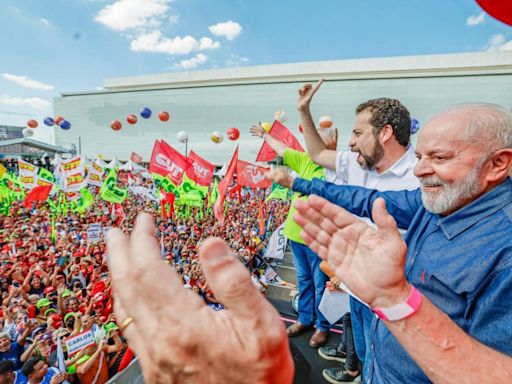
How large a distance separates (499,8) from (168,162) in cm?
801

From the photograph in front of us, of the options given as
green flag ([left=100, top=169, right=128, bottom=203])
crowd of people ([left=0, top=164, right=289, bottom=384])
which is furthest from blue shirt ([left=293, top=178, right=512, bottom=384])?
green flag ([left=100, top=169, right=128, bottom=203])

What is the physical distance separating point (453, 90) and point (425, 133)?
105 ft

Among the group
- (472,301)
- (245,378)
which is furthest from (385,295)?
(245,378)

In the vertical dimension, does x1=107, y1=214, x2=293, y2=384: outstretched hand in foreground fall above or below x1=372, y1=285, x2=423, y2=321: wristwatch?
above

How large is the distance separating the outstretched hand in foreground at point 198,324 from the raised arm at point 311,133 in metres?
2.19

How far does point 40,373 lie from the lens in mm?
3086

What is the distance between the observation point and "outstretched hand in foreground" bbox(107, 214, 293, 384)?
1.65 feet

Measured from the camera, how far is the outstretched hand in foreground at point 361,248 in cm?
79

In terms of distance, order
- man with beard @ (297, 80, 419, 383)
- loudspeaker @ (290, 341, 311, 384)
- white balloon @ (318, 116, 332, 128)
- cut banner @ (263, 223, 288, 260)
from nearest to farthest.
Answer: man with beard @ (297, 80, 419, 383)
loudspeaker @ (290, 341, 311, 384)
cut banner @ (263, 223, 288, 260)
white balloon @ (318, 116, 332, 128)

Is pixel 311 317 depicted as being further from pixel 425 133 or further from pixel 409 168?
pixel 425 133

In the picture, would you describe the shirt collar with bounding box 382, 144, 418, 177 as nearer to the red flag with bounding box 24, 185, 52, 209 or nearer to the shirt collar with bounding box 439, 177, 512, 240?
the shirt collar with bounding box 439, 177, 512, 240

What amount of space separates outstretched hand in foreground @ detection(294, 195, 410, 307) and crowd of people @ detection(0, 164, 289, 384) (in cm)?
50

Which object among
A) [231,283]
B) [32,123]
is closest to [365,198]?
[231,283]

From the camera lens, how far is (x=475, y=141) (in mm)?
1078
